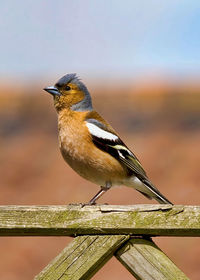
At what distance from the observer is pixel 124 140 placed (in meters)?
11.0

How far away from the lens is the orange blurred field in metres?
7.57

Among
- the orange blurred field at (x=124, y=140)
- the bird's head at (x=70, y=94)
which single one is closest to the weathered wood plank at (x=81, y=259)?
the bird's head at (x=70, y=94)

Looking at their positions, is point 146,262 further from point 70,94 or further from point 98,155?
point 70,94

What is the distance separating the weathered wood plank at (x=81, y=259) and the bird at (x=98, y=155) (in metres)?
2.37

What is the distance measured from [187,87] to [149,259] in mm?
9666

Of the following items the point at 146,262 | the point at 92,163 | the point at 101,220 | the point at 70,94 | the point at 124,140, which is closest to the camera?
the point at 146,262

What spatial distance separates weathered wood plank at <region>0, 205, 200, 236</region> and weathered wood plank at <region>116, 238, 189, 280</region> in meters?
0.05

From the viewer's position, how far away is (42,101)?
1270cm

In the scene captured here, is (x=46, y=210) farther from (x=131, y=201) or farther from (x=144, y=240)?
(x=131, y=201)

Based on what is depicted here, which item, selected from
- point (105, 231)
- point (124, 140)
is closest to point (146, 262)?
point (105, 231)

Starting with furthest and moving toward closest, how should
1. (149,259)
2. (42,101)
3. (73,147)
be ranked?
(42,101) → (73,147) → (149,259)

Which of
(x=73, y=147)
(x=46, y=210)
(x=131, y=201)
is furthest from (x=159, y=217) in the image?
(x=131, y=201)

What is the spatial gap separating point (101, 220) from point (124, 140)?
328 inches

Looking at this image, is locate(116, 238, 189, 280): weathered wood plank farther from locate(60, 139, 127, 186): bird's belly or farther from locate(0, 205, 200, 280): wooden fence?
locate(60, 139, 127, 186): bird's belly
